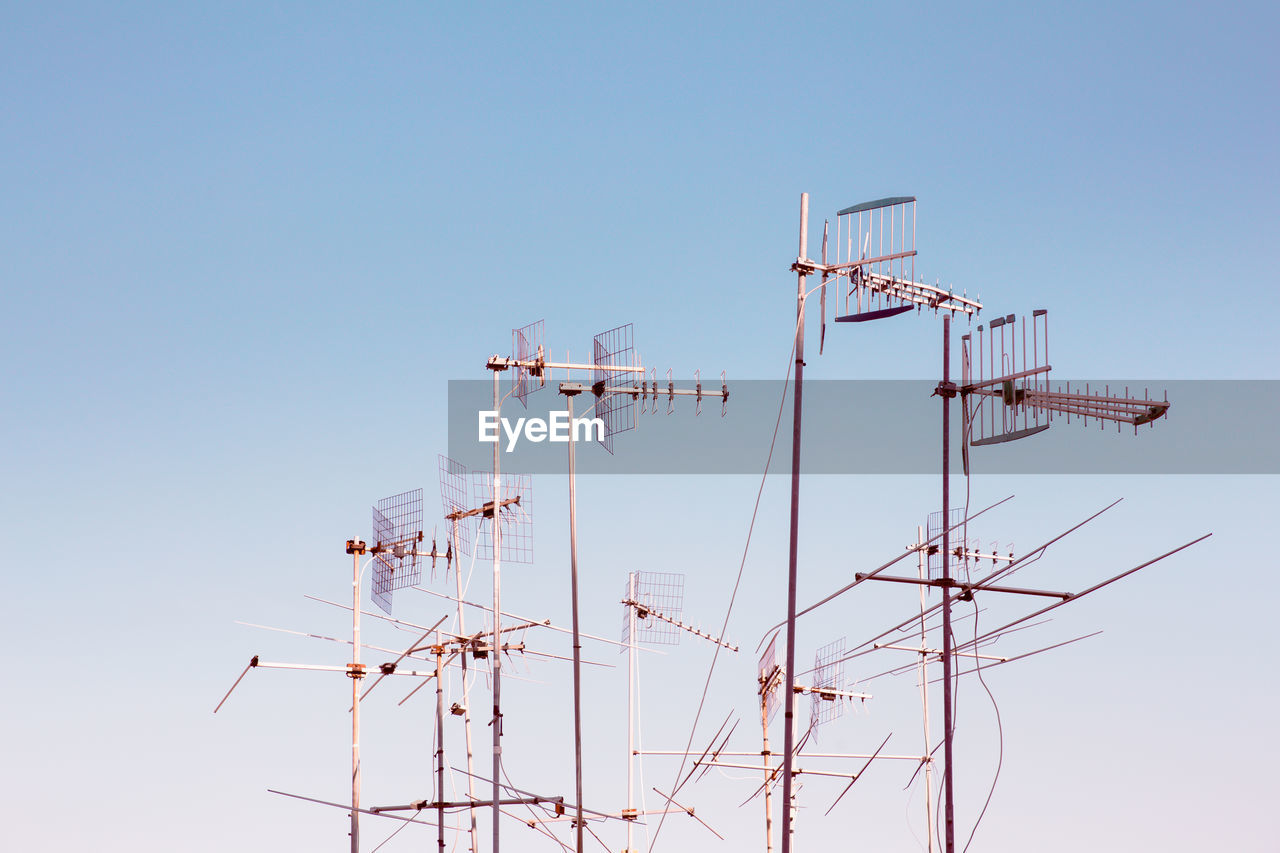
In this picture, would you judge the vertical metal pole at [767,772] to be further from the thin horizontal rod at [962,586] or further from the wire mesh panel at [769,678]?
the thin horizontal rod at [962,586]

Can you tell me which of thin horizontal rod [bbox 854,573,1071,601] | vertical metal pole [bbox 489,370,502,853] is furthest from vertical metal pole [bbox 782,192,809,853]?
vertical metal pole [bbox 489,370,502,853]

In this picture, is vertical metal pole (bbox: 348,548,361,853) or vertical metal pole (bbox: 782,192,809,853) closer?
vertical metal pole (bbox: 782,192,809,853)

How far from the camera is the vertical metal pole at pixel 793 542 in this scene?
48.1 feet

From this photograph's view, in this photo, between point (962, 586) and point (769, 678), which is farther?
point (769, 678)

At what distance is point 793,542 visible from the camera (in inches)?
622

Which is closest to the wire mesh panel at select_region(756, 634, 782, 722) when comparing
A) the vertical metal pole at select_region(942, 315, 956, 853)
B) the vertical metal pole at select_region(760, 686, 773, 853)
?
the vertical metal pole at select_region(760, 686, 773, 853)

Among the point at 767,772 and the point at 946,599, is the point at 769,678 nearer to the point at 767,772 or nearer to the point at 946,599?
the point at 767,772

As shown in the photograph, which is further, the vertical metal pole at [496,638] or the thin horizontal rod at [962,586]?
the vertical metal pole at [496,638]

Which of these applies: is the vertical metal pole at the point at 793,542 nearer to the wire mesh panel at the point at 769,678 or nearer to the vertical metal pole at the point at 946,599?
the vertical metal pole at the point at 946,599

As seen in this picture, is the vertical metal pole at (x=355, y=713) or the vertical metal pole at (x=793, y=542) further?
the vertical metal pole at (x=355, y=713)

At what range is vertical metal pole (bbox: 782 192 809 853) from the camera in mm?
14672

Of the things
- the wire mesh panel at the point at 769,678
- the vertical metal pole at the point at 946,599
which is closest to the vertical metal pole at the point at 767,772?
the wire mesh panel at the point at 769,678

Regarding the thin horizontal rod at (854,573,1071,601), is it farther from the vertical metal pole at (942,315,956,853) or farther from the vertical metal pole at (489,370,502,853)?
the vertical metal pole at (489,370,502,853)

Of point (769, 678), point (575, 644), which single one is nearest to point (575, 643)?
point (575, 644)
